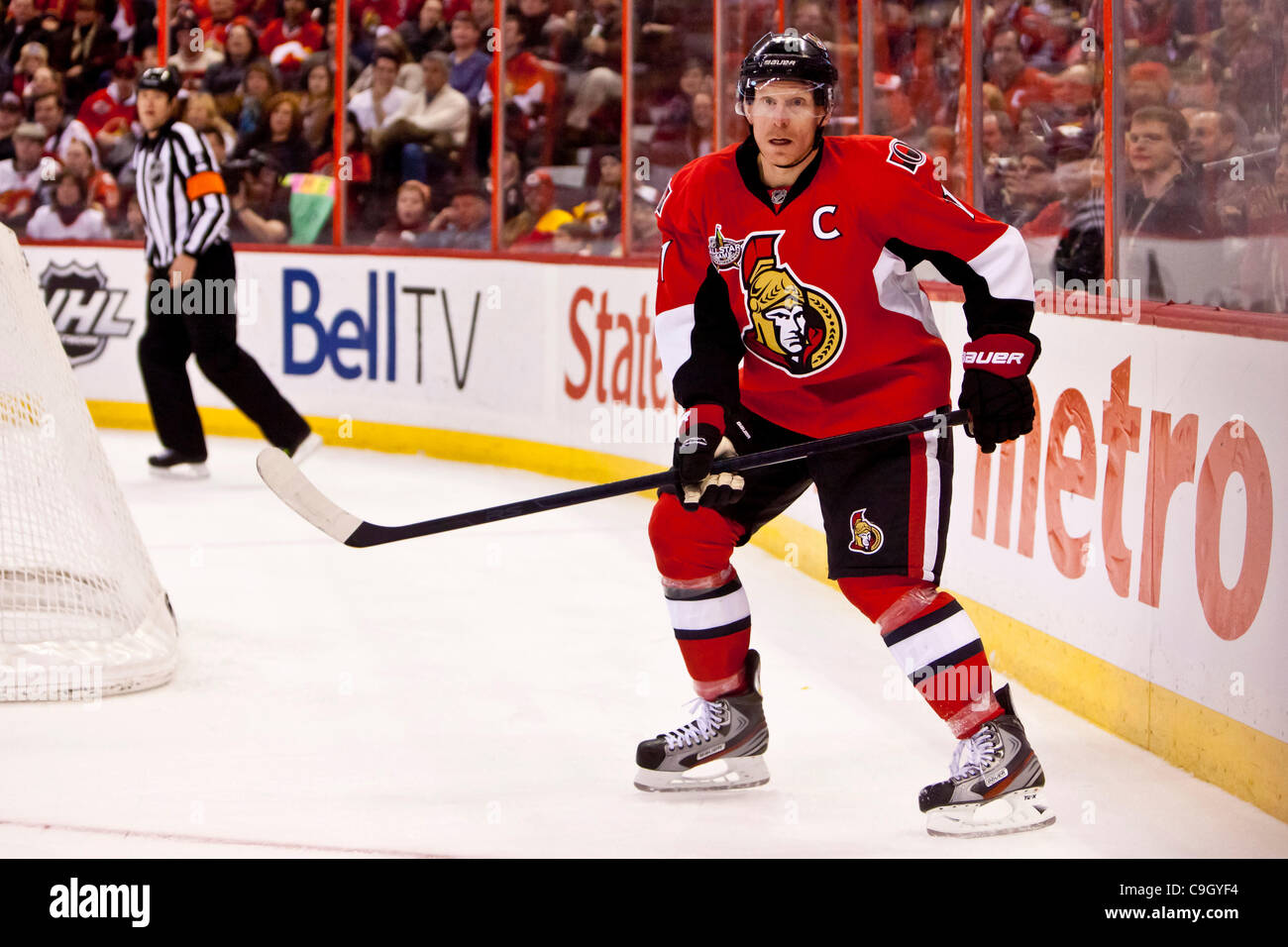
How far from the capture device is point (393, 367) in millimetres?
7164

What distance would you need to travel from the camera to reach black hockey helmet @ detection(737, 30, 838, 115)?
8.14 feet

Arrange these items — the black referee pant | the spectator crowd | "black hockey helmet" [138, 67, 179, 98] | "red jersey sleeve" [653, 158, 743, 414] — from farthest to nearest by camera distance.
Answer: the black referee pant → "black hockey helmet" [138, 67, 179, 98] → the spectator crowd → "red jersey sleeve" [653, 158, 743, 414]

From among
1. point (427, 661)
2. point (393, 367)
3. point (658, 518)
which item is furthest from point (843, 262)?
point (393, 367)

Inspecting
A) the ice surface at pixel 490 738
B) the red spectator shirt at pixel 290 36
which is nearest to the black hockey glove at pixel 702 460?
the ice surface at pixel 490 738

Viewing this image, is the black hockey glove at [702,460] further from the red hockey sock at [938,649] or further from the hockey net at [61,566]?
the hockey net at [61,566]

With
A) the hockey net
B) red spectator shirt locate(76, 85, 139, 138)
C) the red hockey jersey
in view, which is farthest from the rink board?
red spectator shirt locate(76, 85, 139, 138)

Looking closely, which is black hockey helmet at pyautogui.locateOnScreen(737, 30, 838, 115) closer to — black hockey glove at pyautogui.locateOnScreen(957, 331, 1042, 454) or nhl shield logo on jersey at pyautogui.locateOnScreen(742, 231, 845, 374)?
nhl shield logo on jersey at pyautogui.locateOnScreen(742, 231, 845, 374)

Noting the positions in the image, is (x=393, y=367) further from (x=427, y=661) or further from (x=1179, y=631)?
(x=1179, y=631)

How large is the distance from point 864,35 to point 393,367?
9.40 ft

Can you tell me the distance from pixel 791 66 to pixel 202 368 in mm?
4021

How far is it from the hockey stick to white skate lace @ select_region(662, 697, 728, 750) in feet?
1.38

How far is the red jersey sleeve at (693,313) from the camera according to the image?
2.65 metres

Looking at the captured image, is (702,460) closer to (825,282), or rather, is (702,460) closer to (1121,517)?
(825,282)

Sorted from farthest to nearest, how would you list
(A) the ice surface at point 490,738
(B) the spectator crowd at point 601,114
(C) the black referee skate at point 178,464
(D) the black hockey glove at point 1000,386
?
(C) the black referee skate at point 178,464, (B) the spectator crowd at point 601,114, (A) the ice surface at point 490,738, (D) the black hockey glove at point 1000,386
